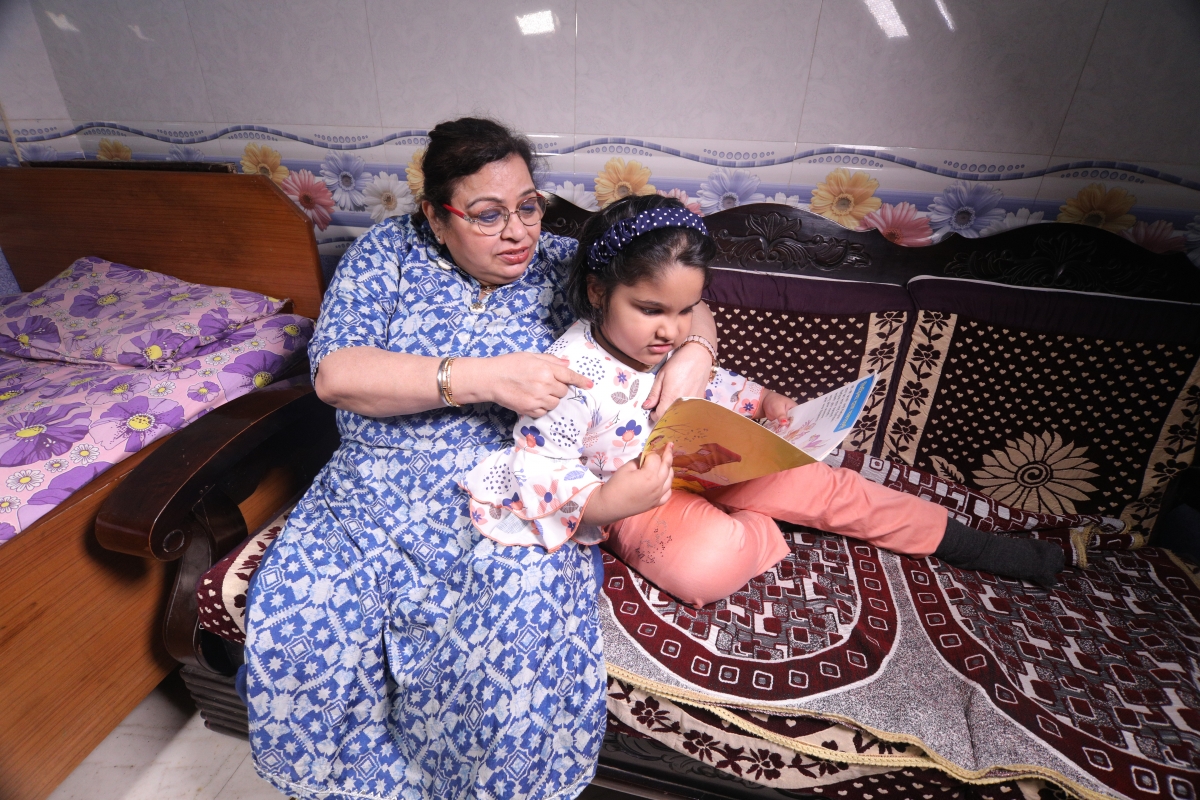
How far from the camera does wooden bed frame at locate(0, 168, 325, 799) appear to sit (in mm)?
1195

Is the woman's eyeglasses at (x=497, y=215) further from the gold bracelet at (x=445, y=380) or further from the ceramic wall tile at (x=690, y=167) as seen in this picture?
the ceramic wall tile at (x=690, y=167)

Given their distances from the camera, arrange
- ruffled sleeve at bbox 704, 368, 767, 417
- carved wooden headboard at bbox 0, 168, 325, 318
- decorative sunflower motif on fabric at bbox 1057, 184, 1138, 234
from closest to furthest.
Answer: ruffled sleeve at bbox 704, 368, 767, 417 < decorative sunflower motif on fabric at bbox 1057, 184, 1138, 234 < carved wooden headboard at bbox 0, 168, 325, 318

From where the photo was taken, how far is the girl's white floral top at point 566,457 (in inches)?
40.3

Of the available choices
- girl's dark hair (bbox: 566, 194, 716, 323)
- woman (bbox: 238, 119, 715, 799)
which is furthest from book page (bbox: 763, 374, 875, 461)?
girl's dark hair (bbox: 566, 194, 716, 323)

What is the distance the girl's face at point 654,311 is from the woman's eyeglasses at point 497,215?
0.25 m

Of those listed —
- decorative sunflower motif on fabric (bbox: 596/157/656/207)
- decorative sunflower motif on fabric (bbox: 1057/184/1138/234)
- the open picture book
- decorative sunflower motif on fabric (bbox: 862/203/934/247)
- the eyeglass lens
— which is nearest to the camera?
the open picture book

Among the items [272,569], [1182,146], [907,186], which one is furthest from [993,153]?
[272,569]

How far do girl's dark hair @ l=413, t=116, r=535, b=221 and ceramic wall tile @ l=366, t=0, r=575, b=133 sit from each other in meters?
0.57

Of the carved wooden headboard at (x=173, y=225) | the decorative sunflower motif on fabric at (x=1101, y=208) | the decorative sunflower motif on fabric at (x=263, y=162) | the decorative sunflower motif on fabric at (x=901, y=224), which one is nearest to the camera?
the decorative sunflower motif on fabric at (x=1101, y=208)

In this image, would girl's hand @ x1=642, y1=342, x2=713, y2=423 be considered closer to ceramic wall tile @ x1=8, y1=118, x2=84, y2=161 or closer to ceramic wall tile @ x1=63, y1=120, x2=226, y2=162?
ceramic wall tile @ x1=63, y1=120, x2=226, y2=162

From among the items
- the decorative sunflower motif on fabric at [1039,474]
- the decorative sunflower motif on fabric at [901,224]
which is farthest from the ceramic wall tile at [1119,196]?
the decorative sunflower motif on fabric at [1039,474]

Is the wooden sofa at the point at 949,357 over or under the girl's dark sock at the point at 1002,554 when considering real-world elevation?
over

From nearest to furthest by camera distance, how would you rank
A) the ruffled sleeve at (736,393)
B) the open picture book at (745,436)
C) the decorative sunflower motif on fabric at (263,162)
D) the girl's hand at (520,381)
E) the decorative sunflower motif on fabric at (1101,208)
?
the open picture book at (745,436)
the girl's hand at (520,381)
the ruffled sleeve at (736,393)
the decorative sunflower motif on fabric at (1101,208)
the decorative sunflower motif on fabric at (263,162)

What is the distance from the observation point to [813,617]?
1.19 m
